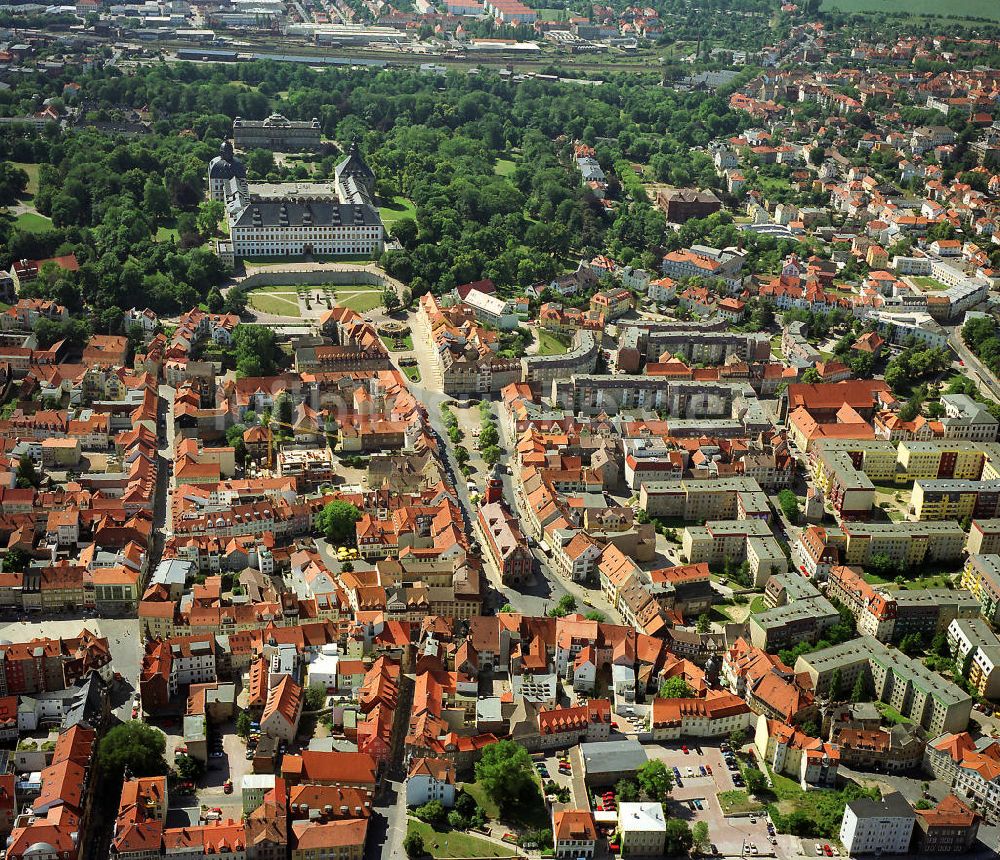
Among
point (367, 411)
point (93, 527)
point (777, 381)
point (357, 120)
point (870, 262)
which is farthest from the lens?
point (357, 120)

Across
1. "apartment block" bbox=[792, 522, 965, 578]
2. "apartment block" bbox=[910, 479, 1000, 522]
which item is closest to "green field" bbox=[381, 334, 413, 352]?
"apartment block" bbox=[792, 522, 965, 578]

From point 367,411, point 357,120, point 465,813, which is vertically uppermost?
point 357,120

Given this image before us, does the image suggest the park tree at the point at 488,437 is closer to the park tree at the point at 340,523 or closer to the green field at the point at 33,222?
the park tree at the point at 340,523

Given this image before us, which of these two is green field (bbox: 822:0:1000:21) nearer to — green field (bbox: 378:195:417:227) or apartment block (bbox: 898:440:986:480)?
green field (bbox: 378:195:417:227)

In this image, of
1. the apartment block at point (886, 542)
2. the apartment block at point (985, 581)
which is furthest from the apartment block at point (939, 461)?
the apartment block at point (985, 581)

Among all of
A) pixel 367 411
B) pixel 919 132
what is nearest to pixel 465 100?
pixel 919 132

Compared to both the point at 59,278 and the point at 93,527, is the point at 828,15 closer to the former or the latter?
the point at 59,278

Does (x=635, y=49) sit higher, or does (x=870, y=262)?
(x=635, y=49)
